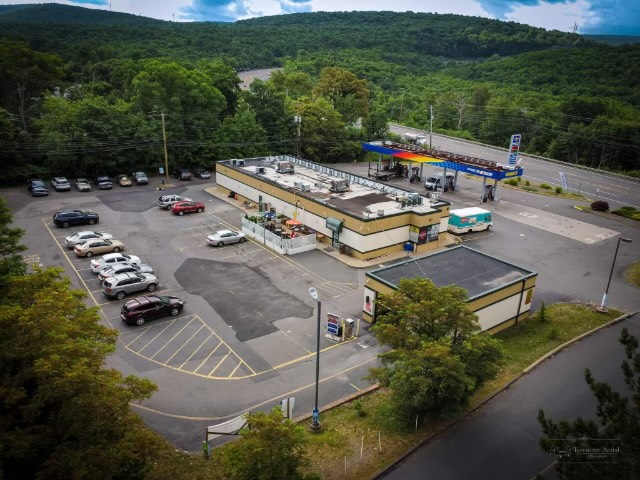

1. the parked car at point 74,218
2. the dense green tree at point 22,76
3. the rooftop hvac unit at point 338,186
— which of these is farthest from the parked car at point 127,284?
the dense green tree at point 22,76

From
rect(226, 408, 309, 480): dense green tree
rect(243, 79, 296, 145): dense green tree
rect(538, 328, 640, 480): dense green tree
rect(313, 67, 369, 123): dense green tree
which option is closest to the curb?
rect(226, 408, 309, 480): dense green tree

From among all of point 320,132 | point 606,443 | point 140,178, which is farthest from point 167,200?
point 606,443

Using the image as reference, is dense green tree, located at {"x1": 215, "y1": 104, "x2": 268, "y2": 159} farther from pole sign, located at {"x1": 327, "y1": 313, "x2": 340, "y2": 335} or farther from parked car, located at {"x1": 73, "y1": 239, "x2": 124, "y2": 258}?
pole sign, located at {"x1": 327, "y1": 313, "x2": 340, "y2": 335}

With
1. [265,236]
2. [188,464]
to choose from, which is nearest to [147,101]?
[265,236]

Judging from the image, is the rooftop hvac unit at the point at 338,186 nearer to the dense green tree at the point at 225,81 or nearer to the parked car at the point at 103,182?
the parked car at the point at 103,182

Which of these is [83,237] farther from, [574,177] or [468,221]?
[574,177]

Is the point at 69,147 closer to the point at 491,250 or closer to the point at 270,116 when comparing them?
the point at 270,116
